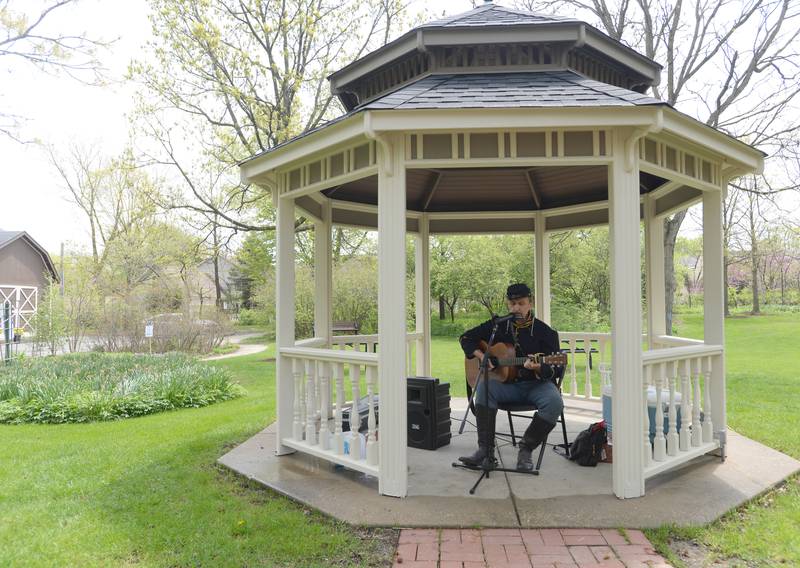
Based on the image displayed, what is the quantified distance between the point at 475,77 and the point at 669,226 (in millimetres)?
8722

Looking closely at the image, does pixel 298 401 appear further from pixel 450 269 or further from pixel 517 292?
pixel 450 269

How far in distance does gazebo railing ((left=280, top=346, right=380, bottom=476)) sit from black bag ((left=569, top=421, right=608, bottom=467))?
1.68 m

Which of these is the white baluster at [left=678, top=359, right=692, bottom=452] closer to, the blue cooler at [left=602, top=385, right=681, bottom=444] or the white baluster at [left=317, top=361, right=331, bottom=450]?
the blue cooler at [left=602, top=385, right=681, bottom=444]

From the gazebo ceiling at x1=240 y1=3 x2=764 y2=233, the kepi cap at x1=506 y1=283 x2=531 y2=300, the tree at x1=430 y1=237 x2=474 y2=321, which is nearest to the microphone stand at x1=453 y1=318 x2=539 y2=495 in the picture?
the kepi cap at x1=506 y1=283 x2=531 y2=300

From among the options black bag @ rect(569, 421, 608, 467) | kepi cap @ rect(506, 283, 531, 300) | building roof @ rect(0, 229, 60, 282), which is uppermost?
building roof @ rect(0, 229, 60, 282)

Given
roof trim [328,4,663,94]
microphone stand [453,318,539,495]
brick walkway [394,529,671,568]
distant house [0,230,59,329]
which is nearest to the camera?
brick walkway [394,529,671,568]

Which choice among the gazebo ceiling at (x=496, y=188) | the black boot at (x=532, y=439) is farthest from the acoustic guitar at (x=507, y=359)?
the gazebo ceiling at (x=496, y=188)

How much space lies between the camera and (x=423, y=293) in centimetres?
700

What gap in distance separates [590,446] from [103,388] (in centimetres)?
657

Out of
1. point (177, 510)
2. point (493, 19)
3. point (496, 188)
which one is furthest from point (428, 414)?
point (493, 19)

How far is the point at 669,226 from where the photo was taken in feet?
37.6

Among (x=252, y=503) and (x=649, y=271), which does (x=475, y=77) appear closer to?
(x=649, y=271)

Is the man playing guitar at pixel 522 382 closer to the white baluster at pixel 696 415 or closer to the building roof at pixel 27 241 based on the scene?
the white baluster at pixel 696 415

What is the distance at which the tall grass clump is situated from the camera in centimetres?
693
